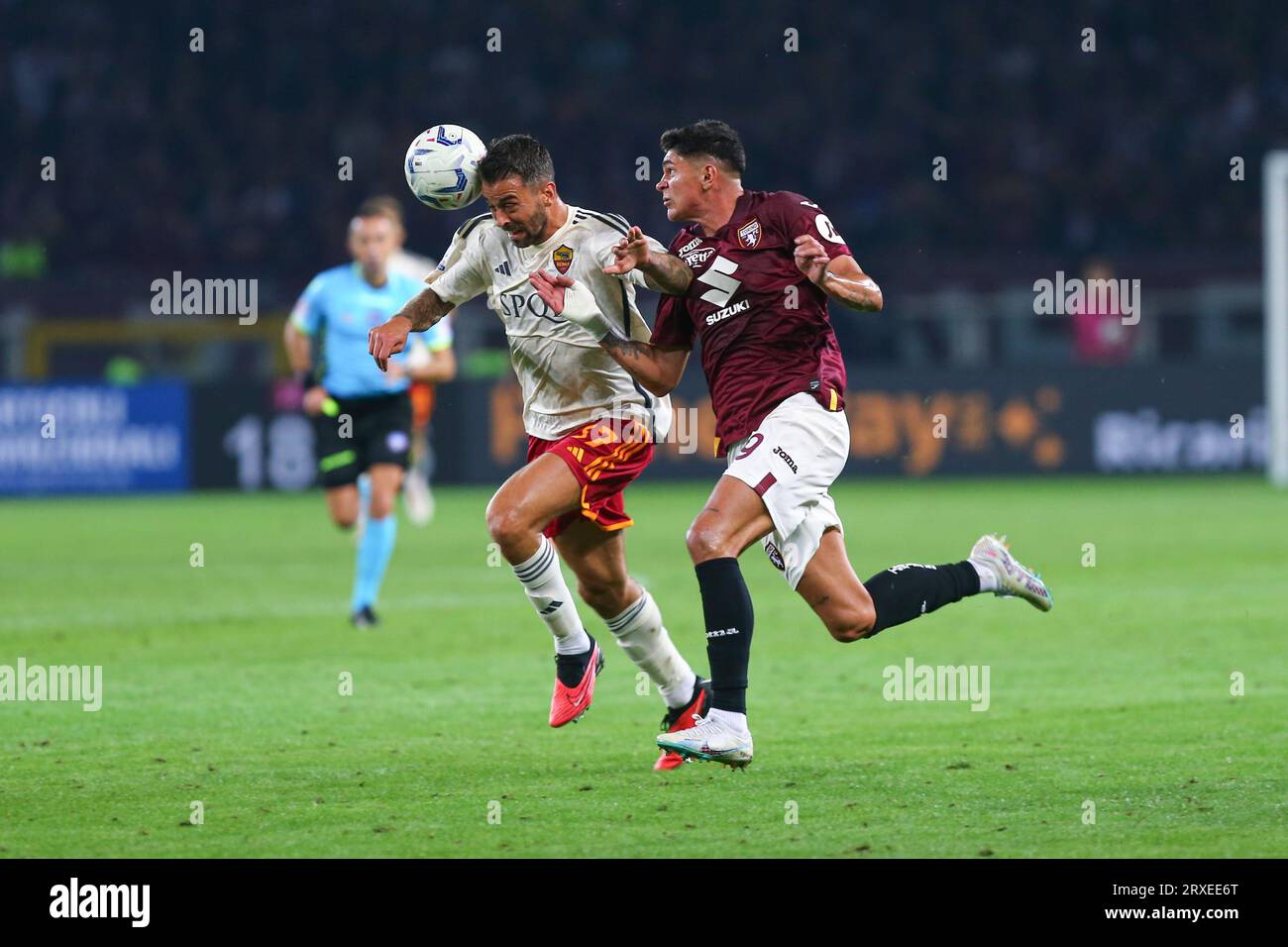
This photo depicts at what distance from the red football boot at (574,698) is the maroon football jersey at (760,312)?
1.08 meters

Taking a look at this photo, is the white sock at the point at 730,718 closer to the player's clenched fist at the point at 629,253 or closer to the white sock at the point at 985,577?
the white sock at the point at 985,577

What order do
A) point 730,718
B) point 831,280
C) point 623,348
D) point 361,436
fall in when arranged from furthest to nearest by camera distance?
point 361,436 → point 623,348 → point 730,718 → point 831,280

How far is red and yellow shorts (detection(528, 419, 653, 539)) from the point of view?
23.6ft

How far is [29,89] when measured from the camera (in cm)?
2984

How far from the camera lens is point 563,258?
7152 millimetres

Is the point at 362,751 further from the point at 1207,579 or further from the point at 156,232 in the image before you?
the point at 156,232

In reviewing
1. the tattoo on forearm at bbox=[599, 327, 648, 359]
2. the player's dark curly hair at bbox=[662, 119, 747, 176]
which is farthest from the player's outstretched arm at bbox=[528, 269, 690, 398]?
the player's dark curly hair at bbox=[662, 119, 747, 176]

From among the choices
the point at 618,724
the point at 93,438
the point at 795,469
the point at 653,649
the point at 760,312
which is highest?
the point at 93,438

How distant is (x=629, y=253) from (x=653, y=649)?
165cm

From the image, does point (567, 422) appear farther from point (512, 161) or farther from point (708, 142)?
point (708, 142)

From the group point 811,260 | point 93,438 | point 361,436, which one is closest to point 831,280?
point 811,260

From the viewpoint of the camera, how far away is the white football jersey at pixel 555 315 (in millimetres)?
7172

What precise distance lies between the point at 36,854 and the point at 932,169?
24.7 m
